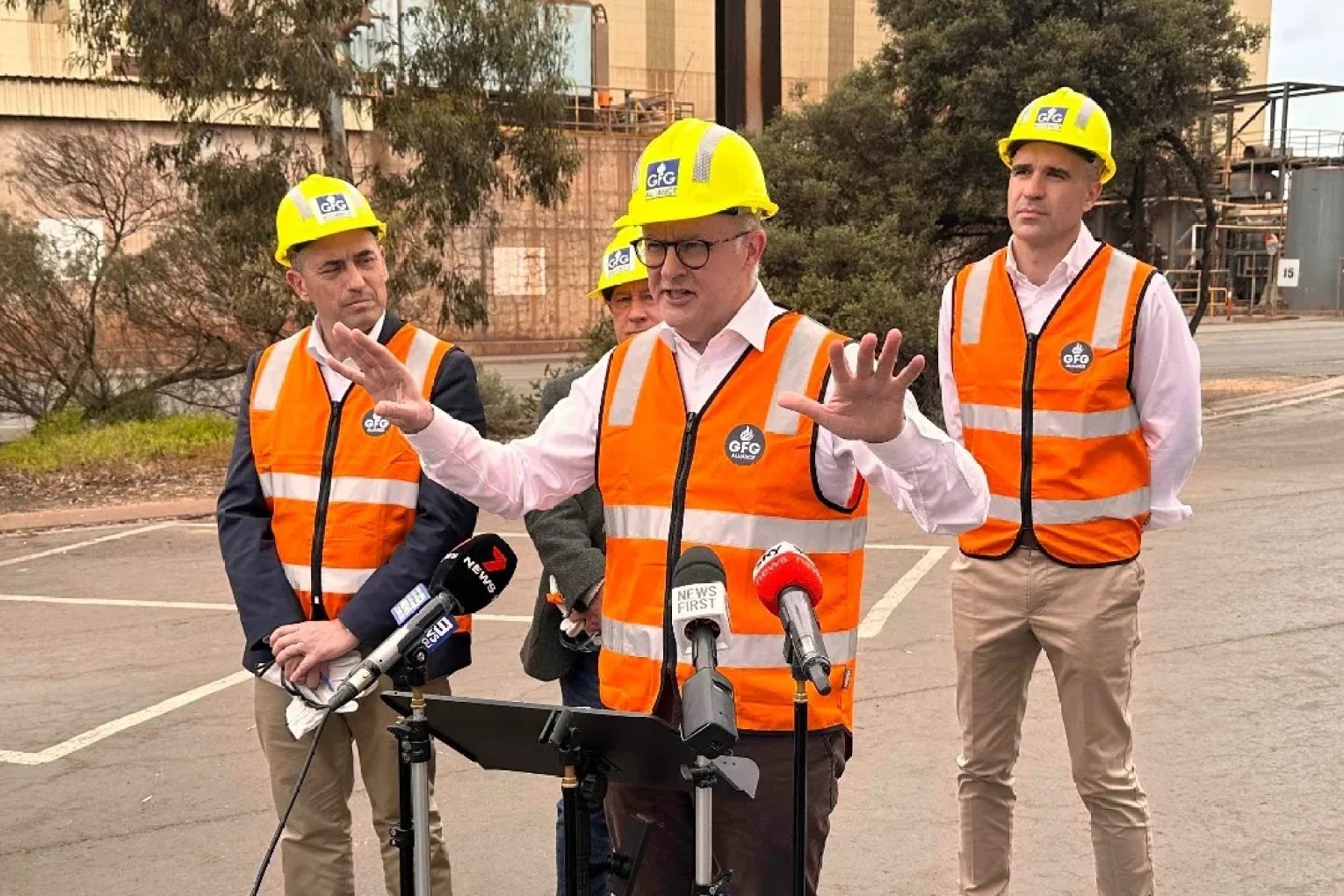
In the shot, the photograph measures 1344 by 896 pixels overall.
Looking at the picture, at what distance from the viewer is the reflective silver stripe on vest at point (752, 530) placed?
8.85 ft

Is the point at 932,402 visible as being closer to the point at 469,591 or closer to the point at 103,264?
the point at 103,264

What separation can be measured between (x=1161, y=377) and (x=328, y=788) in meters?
2.74

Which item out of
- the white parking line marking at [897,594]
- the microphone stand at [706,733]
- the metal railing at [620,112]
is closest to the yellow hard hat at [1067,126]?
the microphone stand at [706,733]

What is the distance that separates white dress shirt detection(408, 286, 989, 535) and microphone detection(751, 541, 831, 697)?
1.34ft

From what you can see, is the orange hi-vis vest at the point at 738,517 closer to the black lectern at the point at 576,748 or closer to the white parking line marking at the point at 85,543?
the black lectern at the point at 576,748

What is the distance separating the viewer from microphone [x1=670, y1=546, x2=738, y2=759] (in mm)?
1965

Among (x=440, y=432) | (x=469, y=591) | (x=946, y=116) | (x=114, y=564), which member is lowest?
(x=114, y=564)

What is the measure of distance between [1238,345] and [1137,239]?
16.5 metres

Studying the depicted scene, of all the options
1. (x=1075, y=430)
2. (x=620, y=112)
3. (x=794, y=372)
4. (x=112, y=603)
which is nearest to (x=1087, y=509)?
(x=1075, y=430)

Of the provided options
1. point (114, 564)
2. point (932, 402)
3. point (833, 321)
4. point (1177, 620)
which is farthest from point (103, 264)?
point (1177, 620)

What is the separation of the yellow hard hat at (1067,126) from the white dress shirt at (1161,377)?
0.86 ft

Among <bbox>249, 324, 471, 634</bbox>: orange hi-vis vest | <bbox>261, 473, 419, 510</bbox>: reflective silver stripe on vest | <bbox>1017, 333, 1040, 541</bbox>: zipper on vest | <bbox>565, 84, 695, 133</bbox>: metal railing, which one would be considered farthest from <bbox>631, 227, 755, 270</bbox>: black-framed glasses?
<bbox>565, 84, 695, 133</bbox>: metal railing

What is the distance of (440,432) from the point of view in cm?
289

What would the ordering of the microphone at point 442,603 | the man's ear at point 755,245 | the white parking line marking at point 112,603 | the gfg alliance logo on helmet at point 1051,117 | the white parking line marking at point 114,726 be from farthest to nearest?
1. the white parking line marking at point 112,603
2. the white parking line marking at point 114,726
3. the gfg alliance logo on helmet at point 1051,117
4. the man's ear at point 755,245
5. the microphone at point 442,603
